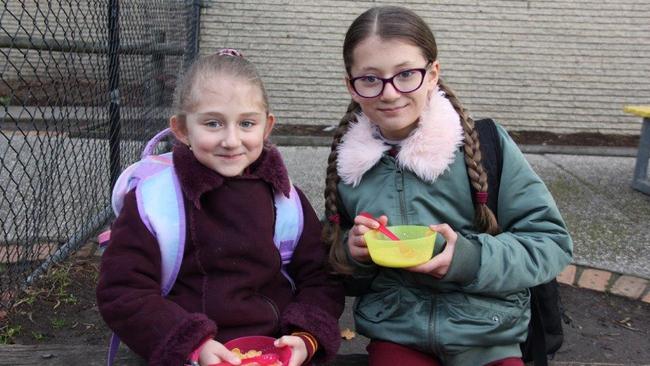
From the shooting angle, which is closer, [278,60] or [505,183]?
[505,183]

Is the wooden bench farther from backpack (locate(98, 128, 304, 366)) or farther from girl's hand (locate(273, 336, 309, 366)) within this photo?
girl's hand (locate(273, 336, 309, 366))

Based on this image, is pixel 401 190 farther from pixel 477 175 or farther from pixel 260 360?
pixel 260 360

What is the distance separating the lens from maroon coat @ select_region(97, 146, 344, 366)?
1.72 metres

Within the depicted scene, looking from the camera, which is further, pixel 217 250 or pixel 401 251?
pixel 217 250

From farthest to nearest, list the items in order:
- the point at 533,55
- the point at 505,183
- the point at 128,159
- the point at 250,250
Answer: the point at 533,55
the point at 128,159
the point at 505,183
the point at 250,250

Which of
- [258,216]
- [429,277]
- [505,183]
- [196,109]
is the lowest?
[429,277]

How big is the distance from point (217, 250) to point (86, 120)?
2.94 meters

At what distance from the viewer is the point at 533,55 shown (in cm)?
769

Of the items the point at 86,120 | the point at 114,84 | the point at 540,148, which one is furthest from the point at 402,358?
the point at 540,148

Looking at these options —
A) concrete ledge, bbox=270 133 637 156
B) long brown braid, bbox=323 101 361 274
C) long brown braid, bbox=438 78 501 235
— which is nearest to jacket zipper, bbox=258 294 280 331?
long brown braid, bbox=323 101 361 274

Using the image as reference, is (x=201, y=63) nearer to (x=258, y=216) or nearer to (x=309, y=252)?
(x=258, y=216)

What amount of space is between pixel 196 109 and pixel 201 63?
5.5 inches

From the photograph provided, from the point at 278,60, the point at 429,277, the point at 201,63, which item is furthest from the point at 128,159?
the point at 278,60

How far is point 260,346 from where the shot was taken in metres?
1.79
